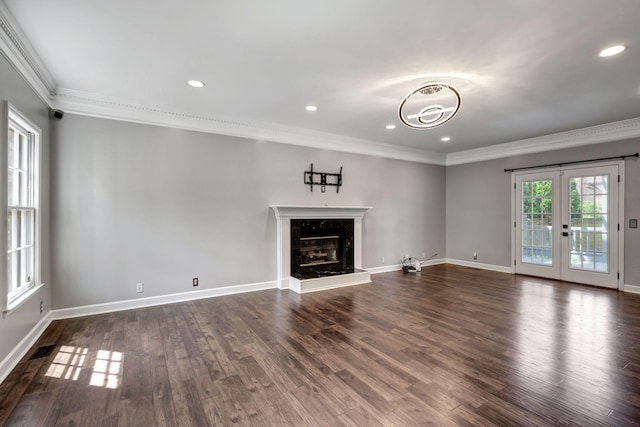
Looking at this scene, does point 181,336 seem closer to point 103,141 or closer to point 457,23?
point 103,141

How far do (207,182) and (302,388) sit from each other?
11.0ft

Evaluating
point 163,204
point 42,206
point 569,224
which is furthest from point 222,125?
point 569,224

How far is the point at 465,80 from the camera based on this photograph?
335 centimetres

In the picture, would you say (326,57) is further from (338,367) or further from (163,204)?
(163,204)

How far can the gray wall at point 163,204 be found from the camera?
375 cm

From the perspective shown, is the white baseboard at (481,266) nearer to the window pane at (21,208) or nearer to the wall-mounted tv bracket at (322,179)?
the wall-mounted tv bracket at (322,179)

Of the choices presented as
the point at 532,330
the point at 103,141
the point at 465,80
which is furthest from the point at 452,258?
the point at 103,141

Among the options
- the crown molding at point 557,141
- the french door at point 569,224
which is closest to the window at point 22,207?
the crown molding at point 557,141

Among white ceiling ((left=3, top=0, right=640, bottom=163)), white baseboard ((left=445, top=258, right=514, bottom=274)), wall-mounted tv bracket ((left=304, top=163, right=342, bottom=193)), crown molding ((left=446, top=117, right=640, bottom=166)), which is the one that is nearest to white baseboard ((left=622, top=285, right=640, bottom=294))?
white baseboard ((left=445, top=258, right=514, bottom=274))

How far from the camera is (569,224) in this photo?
5598mm

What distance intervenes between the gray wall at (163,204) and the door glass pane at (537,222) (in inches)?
149

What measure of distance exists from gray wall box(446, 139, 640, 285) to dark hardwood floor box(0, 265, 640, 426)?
6.00 feet

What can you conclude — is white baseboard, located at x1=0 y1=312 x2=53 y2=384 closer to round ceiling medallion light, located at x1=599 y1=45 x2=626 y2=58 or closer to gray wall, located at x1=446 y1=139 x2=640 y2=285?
round ceiling medallion light, located at x1=599 y1=45 x2=626 y2=58

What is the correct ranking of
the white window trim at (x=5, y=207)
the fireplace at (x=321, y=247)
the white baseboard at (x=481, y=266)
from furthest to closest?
the white baseboard at (x=481, y=266), the fireplace at (x=321, y=247), the white window trim at (x=5, y=207)
